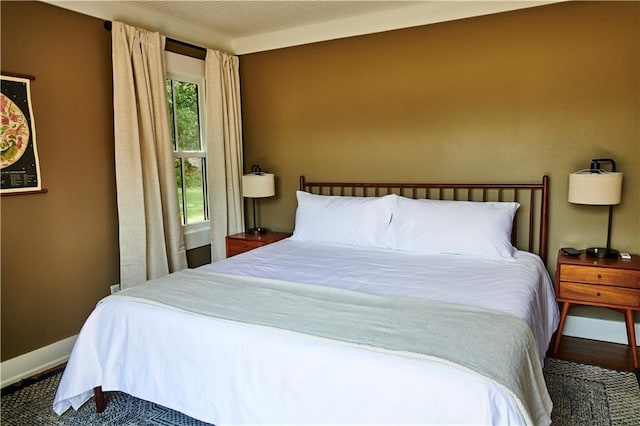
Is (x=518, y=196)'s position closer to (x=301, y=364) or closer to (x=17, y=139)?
(x=301, y=364)

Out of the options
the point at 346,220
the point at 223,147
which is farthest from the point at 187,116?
the point at 346,220

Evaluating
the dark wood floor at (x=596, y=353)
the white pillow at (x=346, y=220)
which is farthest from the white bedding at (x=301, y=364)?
the white pillow at (x=346, y=220)

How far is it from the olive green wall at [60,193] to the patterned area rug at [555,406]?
1.33 feet

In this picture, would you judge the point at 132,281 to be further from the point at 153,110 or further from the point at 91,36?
the point at 91,36

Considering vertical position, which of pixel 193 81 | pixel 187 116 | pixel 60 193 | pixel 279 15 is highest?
pixel 279 15

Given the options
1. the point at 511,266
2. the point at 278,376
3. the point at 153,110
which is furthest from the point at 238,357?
the point at 153,110

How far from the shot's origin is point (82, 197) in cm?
293

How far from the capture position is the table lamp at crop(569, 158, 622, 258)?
2623mm

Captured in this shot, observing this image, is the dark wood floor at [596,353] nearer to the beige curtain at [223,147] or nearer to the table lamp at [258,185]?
the table lamp at [258,185]

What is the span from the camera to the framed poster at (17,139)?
8.11 ft

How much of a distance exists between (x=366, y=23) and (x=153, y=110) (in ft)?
6.02

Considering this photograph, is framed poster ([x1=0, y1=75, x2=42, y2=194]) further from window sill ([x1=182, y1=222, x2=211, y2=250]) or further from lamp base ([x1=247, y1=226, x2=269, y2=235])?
lamp base ([x1=247, y1=226, x2=269, y2=235])

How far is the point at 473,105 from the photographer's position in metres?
3.22

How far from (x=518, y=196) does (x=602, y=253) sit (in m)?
0.66
